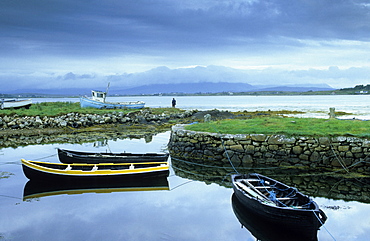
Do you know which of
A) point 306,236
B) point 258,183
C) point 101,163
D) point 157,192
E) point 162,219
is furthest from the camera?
point 101,163

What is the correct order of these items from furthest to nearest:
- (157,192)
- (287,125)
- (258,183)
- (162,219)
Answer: (287,125), (157,192), (258,183), (162,219)

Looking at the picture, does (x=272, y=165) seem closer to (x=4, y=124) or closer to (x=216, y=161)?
(x=216, y=161)

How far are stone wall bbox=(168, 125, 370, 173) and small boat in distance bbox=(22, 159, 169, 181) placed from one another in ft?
12.6

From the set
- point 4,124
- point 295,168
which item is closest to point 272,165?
point 295,168

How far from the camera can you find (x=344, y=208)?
961cm

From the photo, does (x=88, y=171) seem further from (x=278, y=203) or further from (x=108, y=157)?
(x=278, y=203)

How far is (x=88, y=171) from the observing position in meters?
11.8

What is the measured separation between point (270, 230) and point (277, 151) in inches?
260

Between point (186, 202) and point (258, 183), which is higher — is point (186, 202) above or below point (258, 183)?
below

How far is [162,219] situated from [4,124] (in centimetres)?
2530

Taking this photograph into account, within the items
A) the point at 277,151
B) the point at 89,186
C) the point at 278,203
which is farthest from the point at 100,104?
the point at 278,203

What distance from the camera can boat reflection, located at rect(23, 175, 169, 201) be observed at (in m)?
11.5

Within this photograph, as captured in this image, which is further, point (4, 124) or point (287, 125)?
point (4, 124)

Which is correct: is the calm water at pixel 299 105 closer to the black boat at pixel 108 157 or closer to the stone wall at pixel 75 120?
the stone wall at pixel 75 120
